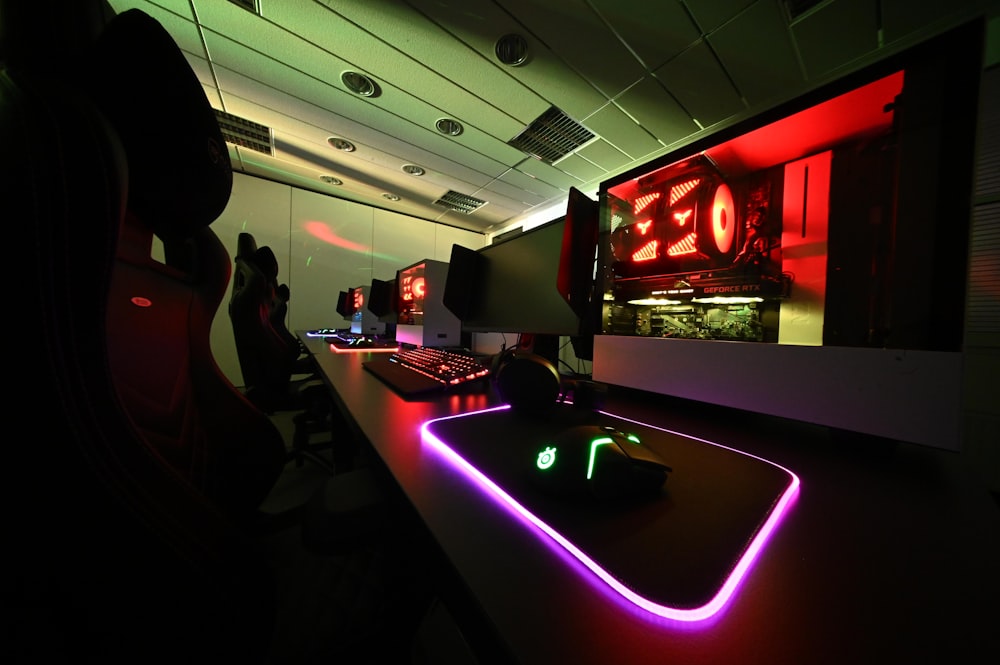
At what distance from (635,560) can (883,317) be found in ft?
2.02

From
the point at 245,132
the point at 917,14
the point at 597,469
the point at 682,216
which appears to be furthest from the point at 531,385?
the point at 245,132

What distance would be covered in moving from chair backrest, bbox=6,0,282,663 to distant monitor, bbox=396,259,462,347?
1368 millimetres

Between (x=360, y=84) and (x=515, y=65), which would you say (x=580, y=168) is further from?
(x=360, y=84)

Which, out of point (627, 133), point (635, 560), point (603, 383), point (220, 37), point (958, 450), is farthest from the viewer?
point (627, 133)

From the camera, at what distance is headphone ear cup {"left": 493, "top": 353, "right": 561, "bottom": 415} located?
0.57m

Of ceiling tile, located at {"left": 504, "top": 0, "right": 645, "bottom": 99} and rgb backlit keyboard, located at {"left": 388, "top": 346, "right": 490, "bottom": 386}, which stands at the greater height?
ceiling tile, located at {"left": 504, "top": 0, "right": 645, "bottom": 99}

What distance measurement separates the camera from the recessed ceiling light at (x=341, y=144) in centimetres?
271

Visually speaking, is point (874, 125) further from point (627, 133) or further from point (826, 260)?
point (627, 133)

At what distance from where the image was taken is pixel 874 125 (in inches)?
22.3

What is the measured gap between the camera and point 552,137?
2615 millimetres

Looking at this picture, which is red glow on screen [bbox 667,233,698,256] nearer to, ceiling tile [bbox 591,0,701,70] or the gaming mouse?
the gaming mouse

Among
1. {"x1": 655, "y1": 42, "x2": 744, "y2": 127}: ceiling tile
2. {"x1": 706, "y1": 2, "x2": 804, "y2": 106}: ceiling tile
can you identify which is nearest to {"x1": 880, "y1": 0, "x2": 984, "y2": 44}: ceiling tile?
{"x1": 706, "y1": 2, "x2": 804, "y2": 106}: ceiling tile

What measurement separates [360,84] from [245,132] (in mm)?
1399

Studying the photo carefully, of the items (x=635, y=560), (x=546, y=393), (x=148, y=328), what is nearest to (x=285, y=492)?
(x=148, y=328)
